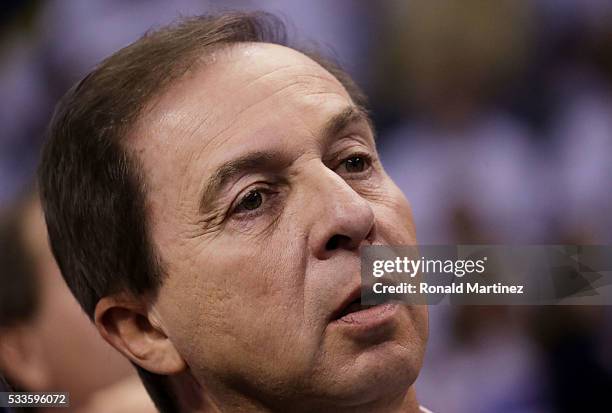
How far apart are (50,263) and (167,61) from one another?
1.94 feet

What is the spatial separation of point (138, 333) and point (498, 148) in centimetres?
78

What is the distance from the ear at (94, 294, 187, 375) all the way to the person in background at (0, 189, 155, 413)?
0.25 meters

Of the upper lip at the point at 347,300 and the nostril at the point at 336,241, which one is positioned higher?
the nostril at the point at 336,241

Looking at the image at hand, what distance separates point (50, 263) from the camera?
5.96ft

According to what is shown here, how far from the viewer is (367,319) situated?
135cm

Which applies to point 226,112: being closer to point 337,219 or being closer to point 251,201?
point 251,201

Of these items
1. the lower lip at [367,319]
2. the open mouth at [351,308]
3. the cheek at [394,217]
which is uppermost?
the cheek at [394,217]

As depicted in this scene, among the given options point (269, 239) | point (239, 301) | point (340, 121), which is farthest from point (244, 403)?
point (340, 121)

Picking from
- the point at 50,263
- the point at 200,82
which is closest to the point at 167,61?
the point at 200,82

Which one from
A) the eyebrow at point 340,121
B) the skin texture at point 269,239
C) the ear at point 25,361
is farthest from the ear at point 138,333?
the eyebrow at point 340,121

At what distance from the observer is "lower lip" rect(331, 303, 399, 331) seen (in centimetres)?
135

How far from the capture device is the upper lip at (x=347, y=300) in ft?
4.47

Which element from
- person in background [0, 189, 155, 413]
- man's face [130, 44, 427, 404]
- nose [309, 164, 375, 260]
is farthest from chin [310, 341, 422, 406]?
person in background [0, 189, 155, 413]

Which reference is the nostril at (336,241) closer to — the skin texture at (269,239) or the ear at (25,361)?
the skin texture at (269,239)
